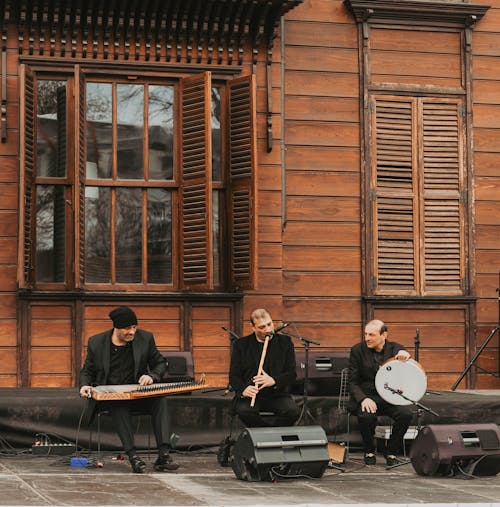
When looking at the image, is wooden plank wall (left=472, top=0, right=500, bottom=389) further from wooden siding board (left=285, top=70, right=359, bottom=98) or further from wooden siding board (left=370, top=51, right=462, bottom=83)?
wooden siding board (left=285, top=70, right=359, bottom=98)

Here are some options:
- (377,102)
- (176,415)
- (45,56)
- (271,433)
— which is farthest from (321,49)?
(271,433)

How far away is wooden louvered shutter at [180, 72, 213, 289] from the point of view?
39.1 feet

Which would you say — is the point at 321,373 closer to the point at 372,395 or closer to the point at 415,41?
the point at 372,395

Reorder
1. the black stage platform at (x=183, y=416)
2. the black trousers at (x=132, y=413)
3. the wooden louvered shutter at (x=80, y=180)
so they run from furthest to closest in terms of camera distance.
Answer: the wooden louvered shutter at (x=80, y=180) → the black stage platform at (x=183, y=416) → the black trousers at (x=132, y=413)

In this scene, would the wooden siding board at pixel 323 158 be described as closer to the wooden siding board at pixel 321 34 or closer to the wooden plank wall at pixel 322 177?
the wooden plank wall at pixel 322 177

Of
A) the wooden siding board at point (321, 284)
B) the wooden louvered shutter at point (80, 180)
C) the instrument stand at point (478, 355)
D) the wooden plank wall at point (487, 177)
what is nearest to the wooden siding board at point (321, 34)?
the wooden plank wall at point (487, 177)

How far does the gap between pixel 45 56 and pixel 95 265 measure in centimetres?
215

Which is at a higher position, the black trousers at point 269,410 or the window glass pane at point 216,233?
the window glass pane at point 216,233

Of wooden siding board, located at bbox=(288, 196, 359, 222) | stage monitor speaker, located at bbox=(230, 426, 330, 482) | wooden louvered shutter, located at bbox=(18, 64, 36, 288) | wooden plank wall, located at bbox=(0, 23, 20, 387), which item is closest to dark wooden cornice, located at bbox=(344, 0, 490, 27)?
wooden siding board, located at bbox=(288, 196, 359, 222)

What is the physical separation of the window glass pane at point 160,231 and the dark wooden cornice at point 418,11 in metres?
2.89

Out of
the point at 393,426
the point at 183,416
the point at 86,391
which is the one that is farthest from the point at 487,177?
A: the point at 86,391

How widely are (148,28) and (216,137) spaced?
1.31 m

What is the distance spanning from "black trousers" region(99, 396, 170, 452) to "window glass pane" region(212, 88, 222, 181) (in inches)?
140

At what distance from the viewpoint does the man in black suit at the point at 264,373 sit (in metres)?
9.70
